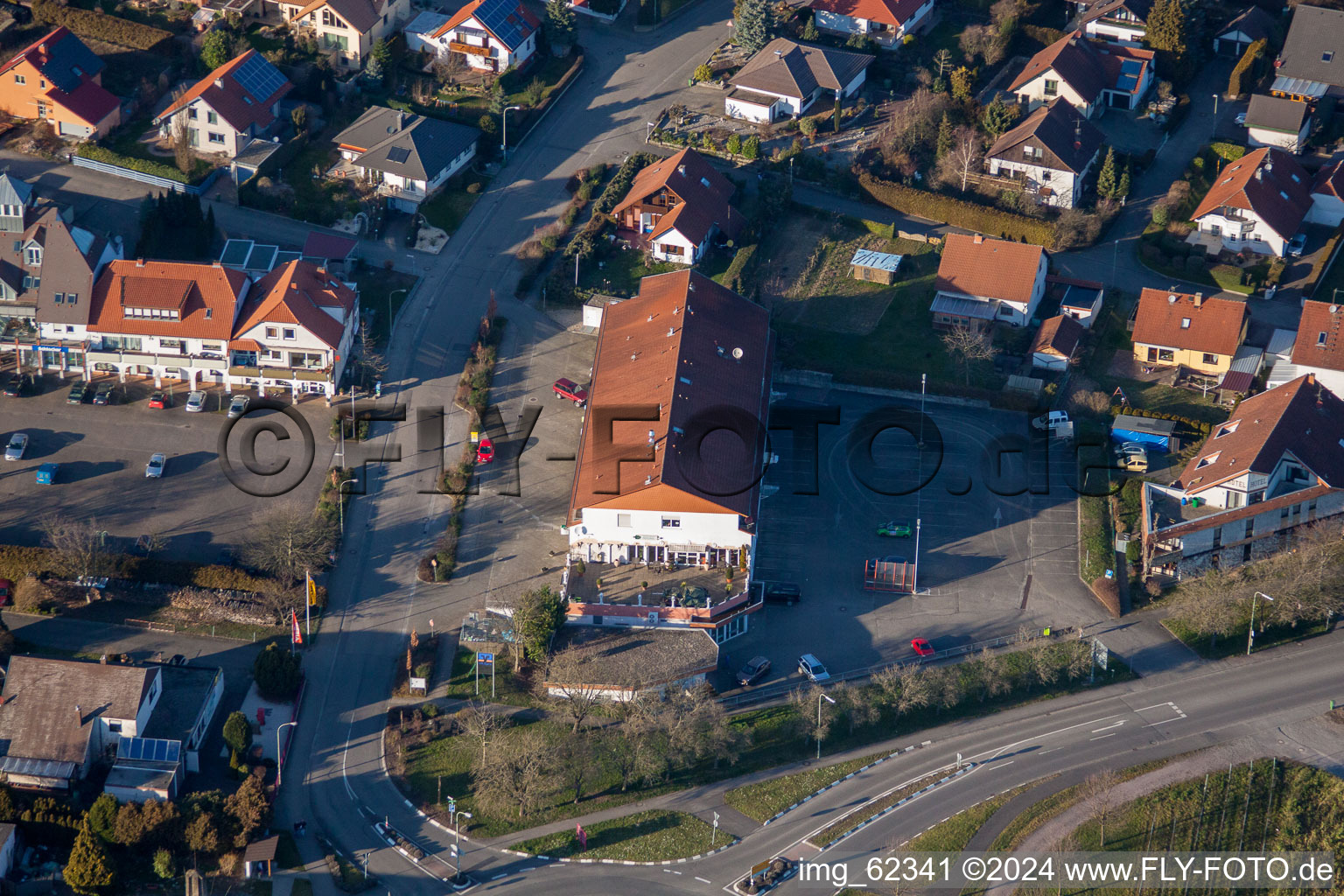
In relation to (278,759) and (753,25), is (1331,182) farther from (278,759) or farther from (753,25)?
(278,759)

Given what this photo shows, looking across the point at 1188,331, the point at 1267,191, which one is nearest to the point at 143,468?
the point at 1188,331

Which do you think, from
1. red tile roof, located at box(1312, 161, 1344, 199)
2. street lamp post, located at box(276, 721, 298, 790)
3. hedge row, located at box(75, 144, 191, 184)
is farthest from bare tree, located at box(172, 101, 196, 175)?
red tile roof, located at box(1312, 161, 1344, 199)

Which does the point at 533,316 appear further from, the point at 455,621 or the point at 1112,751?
the point at 1112,751

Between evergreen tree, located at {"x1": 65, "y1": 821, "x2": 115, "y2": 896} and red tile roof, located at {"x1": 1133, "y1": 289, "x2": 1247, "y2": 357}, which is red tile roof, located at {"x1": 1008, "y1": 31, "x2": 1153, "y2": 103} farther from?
evergreen tree, located at {"x1": 65, "y1": 821, "x2": 115, "y2": 896}

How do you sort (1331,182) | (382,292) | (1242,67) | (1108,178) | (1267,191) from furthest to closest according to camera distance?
1. (1242,67)
2. (1108,178)
3. (1331,182)
4. (1267,191)
5. (382,292)

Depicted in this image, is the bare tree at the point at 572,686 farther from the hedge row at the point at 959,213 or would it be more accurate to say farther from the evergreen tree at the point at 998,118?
the evergreen tree at the point at 998,118

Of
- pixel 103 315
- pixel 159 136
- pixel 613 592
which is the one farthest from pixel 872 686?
pixel 159 136

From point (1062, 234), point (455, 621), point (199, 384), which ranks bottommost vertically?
point (455, 621)
